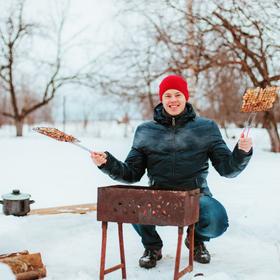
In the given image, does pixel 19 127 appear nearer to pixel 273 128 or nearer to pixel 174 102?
pixel 273 128

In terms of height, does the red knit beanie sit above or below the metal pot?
above

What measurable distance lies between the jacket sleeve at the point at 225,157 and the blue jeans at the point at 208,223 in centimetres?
21

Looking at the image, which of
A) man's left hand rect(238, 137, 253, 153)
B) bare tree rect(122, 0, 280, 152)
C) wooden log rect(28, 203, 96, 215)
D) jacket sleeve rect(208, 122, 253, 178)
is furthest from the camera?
bare tree rect(122, 0, 280, 152)

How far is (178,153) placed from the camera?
3240 mm

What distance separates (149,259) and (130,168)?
628mm

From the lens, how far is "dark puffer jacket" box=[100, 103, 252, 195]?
3.24 metres

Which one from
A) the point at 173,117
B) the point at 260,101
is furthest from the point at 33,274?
the point at 260,101

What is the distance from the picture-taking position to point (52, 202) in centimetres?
626

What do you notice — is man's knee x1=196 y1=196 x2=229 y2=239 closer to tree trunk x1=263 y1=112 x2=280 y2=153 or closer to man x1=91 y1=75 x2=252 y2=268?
man x1=91 y1=75 x2=252 y2=268

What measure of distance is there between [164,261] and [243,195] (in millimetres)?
2970

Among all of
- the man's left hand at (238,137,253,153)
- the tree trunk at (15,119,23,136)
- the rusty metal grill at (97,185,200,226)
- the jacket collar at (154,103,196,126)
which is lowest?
the tree trunk at (15,119,23,136)

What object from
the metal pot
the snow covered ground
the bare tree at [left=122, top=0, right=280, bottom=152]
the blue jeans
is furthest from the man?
the bare tree at [left=122, top=0, right=280, bottom=152]

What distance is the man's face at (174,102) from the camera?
10.7 ft

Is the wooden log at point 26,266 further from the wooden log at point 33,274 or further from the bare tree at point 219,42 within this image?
the bare tree at point 219,42
